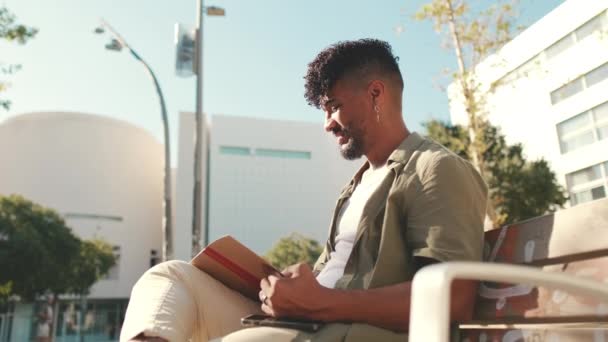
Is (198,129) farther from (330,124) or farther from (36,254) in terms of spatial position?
(36,254)

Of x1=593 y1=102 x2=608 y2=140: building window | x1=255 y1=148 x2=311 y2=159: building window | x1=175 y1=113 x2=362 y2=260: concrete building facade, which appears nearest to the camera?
x1=593 y1=102 x2=608 y2=140: building window

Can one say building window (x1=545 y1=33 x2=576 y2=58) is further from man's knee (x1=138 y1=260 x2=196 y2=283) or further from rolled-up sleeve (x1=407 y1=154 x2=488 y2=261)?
man's knee (x1=138 y1=260 x2=196 y2=283)

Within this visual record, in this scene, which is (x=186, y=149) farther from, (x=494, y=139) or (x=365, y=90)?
(x=365, y=90)

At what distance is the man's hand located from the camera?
1276mm

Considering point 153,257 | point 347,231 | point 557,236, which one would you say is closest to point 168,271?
point 347,231

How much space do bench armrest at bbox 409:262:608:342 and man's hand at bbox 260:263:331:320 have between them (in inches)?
28.9

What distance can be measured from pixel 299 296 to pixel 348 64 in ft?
3.16

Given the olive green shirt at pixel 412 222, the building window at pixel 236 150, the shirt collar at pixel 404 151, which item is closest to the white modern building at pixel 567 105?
the shirt collar at pixel 404 151

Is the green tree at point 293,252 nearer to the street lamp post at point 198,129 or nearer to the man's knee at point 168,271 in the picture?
the street lamp post at point 198,129

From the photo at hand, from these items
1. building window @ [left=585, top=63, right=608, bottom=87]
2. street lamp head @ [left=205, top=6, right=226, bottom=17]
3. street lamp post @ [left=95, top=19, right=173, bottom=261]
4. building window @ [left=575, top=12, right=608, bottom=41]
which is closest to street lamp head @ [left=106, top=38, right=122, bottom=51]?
street lamp post @ [left=95, top=19, right=173, bottom=261]

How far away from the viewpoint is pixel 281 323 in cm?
128

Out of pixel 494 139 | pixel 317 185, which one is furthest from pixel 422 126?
pixel 317 185

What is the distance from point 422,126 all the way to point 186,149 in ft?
129

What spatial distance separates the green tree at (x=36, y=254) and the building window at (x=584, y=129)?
26738 millimetres
